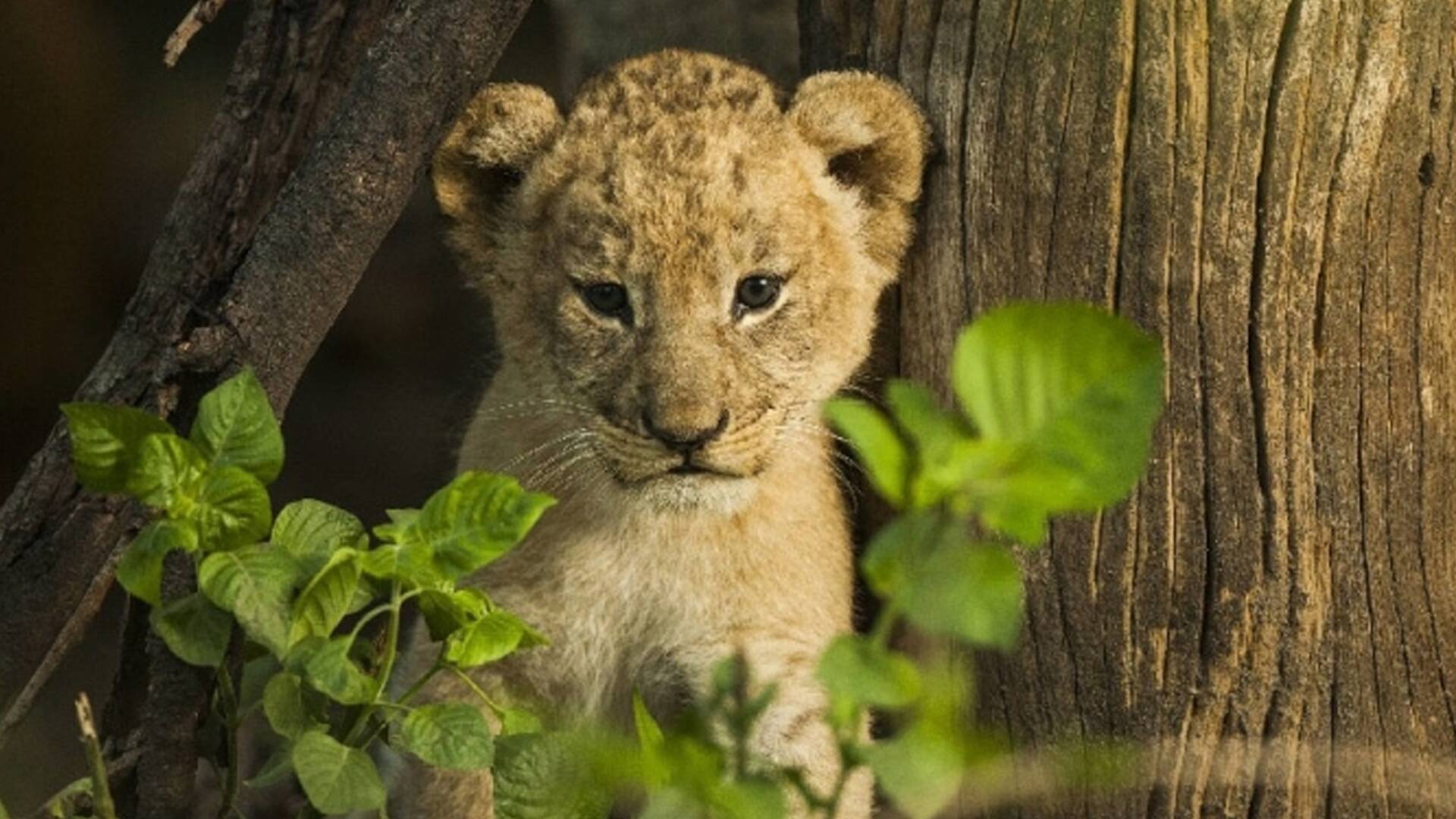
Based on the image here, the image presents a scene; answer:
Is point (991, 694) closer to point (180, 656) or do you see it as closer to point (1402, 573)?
point (1402, 573)

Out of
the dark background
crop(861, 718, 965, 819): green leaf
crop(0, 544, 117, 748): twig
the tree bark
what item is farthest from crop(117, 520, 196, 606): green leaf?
the dark background

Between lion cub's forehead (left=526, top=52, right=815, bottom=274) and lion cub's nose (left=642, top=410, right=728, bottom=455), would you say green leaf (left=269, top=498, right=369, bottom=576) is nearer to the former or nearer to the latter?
lion cub's nose (left=642, top=410, right=728, bottom=455)

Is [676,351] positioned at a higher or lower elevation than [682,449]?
higher

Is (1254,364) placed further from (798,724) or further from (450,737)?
(450,737)

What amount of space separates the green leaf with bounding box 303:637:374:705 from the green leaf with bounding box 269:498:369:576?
0.18 m

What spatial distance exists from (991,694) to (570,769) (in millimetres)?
1006

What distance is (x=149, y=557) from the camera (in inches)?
106

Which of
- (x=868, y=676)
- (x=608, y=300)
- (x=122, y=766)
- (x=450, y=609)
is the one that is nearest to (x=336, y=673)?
(x=450, y=609)

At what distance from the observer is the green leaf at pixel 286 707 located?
2.75m

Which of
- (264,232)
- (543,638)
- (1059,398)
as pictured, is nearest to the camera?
(1059,398)

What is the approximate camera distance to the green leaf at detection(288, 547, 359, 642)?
8.81 feet

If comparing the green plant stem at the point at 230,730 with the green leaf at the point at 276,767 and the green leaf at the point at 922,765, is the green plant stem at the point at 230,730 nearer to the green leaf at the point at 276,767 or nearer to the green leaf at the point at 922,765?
the green leaf at the point at 276,767

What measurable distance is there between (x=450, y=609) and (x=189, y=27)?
1057mm

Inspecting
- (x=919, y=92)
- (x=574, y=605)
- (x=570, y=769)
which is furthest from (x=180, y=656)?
(x=919, y=92)
